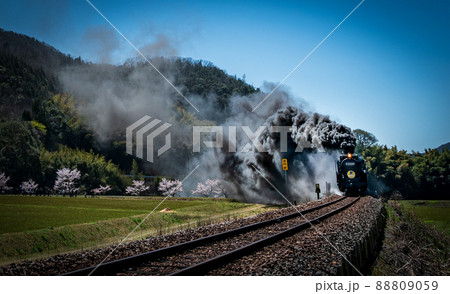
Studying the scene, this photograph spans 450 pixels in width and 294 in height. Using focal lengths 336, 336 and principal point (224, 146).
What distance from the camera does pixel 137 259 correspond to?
716 cm

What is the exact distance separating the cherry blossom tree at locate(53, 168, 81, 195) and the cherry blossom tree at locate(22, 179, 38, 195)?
3920mm

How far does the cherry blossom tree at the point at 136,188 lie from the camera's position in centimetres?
6078

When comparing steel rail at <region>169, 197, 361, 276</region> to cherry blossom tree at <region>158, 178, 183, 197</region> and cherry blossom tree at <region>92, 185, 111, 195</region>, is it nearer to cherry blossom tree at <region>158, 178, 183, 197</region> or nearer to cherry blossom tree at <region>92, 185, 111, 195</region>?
cherry blossom tree at <region>92, 185, 111, 195</region>

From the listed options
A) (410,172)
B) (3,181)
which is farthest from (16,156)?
(410,172)

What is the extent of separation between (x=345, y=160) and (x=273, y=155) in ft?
38.1

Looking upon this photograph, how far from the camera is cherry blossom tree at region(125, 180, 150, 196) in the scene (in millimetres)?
60781

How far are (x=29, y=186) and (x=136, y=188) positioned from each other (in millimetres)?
22222

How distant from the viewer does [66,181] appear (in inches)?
1913

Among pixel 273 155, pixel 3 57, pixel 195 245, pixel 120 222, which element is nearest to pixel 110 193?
pixel 273 155

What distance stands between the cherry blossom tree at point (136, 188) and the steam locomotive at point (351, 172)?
43124 millimetres

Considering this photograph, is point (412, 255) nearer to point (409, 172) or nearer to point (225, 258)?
point (225, 258)

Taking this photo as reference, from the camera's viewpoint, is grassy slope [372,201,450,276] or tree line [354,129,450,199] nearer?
grassy slope [372,201,450,276]

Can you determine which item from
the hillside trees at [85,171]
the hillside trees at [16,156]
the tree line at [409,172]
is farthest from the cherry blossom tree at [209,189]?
the hillside trees at [16,156]

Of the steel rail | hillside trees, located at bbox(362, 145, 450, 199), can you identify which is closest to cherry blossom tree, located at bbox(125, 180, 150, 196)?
hillside trees, located at bbox(362, 145, 450, 199)
